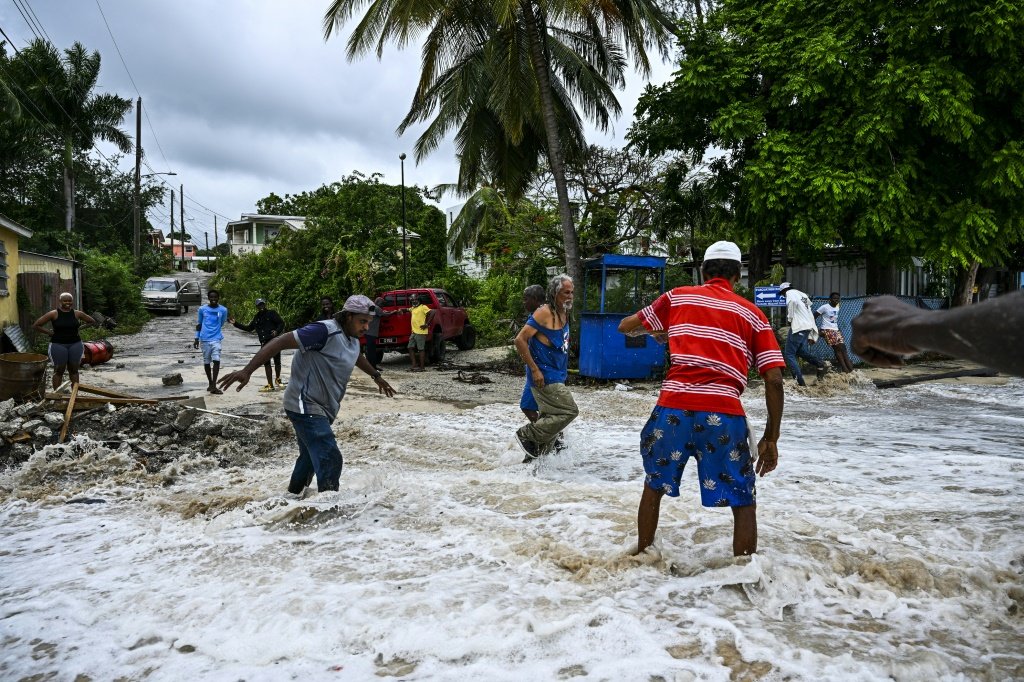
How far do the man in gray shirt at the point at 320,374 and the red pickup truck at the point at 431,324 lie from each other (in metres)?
9.53

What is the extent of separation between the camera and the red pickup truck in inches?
622

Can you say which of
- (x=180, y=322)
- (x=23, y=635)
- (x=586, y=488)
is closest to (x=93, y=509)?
(x=23, y=635)

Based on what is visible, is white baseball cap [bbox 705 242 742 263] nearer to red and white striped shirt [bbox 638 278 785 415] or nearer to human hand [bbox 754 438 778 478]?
red and white striped shirt [bbox 638 278 785 415]

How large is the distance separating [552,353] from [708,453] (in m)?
2.89

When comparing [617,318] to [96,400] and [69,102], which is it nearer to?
[96,400]

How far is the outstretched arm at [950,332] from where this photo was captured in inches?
66.4

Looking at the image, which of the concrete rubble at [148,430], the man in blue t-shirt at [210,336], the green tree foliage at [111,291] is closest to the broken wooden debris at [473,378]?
the man in blue t-shirt at [210,336]

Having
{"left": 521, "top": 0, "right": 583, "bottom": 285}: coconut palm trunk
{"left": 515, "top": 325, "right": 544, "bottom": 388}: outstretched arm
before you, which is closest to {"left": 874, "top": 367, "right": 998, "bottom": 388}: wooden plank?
{"left": 521, "top": 0, "right": 583, "bottom": 285}: coconut palm trunk

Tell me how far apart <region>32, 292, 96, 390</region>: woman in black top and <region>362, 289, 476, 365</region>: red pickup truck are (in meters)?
5.20

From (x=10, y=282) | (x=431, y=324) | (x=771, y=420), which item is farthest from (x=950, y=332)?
(x=10, y=282)

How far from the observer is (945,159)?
14625mm

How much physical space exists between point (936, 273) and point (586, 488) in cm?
1754

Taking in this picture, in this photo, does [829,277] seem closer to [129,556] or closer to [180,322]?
[129,556]

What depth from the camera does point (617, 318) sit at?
41.1ft
